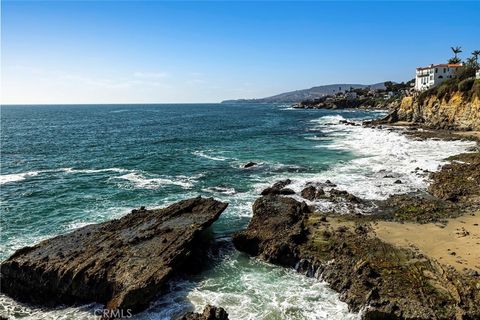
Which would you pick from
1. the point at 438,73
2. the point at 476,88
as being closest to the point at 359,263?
the point at 476,88

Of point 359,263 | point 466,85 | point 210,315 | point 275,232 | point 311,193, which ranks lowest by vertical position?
point 210,315

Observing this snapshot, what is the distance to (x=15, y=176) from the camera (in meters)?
47.3

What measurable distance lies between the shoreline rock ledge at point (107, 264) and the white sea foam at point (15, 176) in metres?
25.8

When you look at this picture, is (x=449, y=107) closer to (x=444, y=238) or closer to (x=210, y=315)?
(x=444, y=238)

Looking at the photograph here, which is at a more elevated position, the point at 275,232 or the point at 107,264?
the point at 275,232

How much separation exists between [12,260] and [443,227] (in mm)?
26665

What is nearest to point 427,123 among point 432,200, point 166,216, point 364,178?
point 364,178

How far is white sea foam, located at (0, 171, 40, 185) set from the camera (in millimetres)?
44938

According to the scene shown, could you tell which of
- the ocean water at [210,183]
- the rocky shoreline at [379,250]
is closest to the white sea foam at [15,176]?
the ocean water at [210,183]

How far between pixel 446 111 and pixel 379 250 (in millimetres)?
65740

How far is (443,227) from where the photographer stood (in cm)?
2600

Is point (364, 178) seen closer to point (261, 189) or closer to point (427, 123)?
point (261, 189)

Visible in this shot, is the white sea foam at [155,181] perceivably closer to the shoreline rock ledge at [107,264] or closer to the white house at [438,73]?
the shoreline rock ledge at [107,264]

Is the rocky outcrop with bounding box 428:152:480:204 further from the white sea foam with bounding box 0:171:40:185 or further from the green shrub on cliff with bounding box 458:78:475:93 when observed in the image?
the white sea foam with bounding box 0:171:40:185
